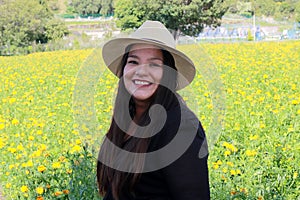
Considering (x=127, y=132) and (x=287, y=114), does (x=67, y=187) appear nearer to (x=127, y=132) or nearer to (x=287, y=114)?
(x=127, y=132)

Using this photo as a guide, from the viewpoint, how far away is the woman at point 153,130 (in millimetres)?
1341

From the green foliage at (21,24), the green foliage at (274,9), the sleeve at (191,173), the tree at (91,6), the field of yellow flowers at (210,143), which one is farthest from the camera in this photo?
the tree at (91,6)

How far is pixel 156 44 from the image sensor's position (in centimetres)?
144

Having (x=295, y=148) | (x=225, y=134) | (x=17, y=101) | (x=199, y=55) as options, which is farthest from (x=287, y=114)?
(x=17, y=101)

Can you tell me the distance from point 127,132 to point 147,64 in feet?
0.79

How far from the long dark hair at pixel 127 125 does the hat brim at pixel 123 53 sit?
23mm

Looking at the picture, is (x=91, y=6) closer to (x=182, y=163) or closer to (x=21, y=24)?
(x=21, y=24)

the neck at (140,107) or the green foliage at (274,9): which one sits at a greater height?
the neck at (140,107)

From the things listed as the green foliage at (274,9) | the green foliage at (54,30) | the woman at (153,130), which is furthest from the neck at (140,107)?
the green foliage at (274,9)

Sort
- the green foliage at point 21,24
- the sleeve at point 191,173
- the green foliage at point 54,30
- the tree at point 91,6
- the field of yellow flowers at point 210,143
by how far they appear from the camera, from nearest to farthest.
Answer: the sleeve at point 191,173 → the field of yellow flowers at point 210,143 → the green foliage at point 21,24 → the green foliage at point 54,30 → the tree at point 91,6

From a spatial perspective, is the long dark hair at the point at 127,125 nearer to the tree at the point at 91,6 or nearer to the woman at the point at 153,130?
the woman at the point at 153,130

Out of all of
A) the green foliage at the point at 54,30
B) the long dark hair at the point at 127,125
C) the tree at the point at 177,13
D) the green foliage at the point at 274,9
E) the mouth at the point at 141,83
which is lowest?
the green foliage at the point at 274,9

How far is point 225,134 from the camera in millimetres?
4266

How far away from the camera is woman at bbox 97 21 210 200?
134cm
